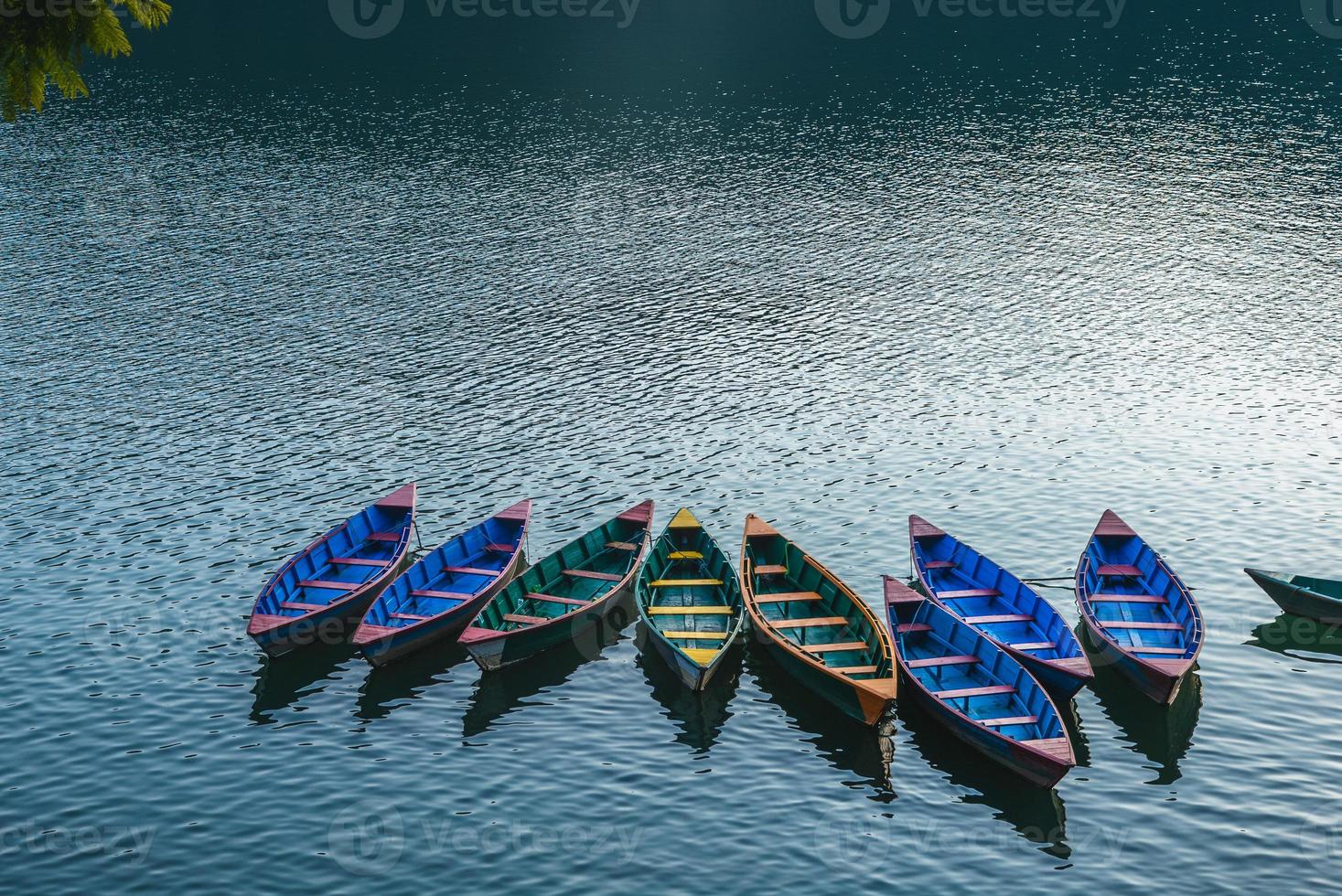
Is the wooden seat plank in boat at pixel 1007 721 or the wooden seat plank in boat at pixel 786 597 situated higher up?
the wooden seat plank in boat at pixel 786 597

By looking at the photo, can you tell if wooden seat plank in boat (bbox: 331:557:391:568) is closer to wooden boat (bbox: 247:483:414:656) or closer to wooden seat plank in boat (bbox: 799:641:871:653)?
wooden boat (bbox: 247:483:414:656)

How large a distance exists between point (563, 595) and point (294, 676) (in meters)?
10.7

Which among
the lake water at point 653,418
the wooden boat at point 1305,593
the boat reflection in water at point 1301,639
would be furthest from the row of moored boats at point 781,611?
the boat reflection in water at point 1301,639

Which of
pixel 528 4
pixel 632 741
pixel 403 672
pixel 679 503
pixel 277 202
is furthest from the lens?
pixel 528 4

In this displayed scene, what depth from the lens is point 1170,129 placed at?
119875 millimetres

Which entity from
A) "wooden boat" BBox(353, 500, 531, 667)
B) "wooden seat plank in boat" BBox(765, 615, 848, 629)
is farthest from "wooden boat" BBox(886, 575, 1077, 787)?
"wooden boat" BBox(353, 500, 531, 667)

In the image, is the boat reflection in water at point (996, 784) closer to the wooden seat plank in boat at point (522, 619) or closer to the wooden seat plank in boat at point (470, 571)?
the wooden seat plank in boat at point (522, 619)

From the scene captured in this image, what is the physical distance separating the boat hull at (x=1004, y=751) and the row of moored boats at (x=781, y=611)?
76mm

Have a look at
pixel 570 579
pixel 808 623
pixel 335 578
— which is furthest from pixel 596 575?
pixel 335 578

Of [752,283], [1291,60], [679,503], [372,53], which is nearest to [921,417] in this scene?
[679,503]

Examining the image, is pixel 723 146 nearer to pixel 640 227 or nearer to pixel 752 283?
pixel 640 227

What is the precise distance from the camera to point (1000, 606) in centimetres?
4878

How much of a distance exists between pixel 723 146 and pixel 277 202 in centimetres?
4016

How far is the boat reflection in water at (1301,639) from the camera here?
4725 cm
